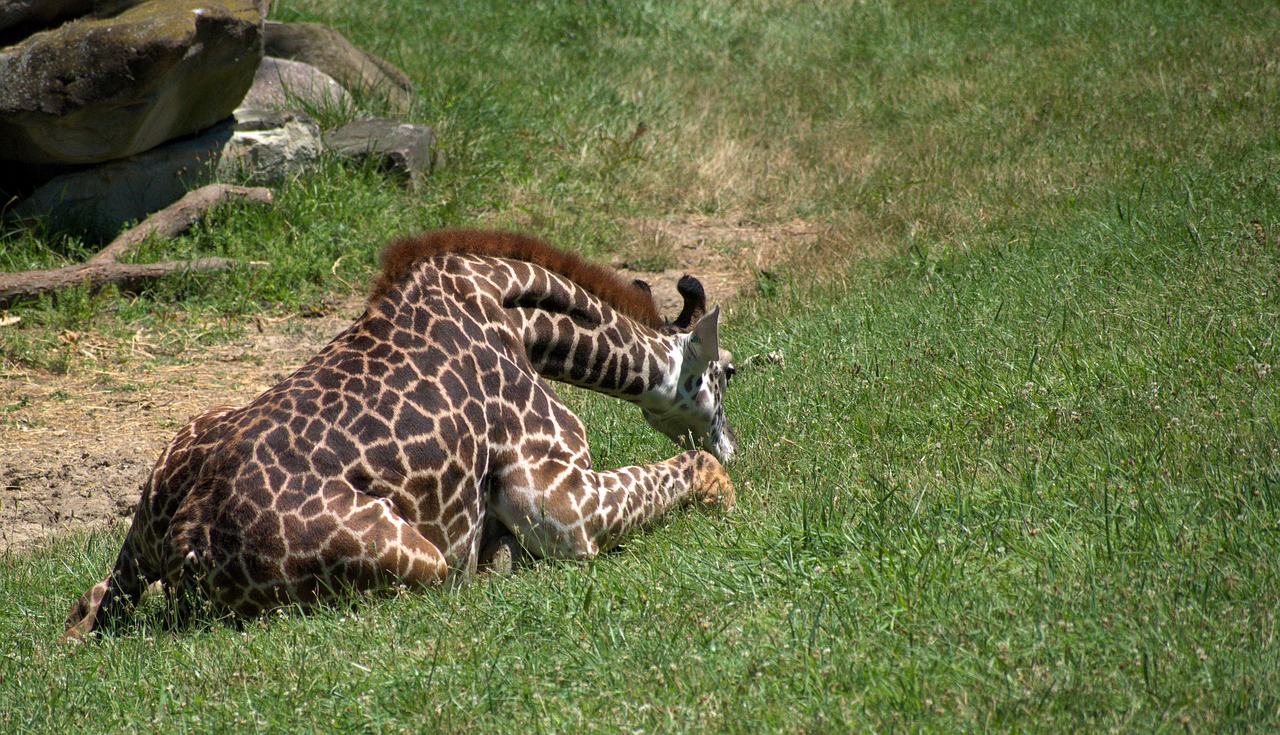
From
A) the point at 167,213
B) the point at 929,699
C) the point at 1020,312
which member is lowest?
the point at 167,213

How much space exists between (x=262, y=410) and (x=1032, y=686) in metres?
3.52

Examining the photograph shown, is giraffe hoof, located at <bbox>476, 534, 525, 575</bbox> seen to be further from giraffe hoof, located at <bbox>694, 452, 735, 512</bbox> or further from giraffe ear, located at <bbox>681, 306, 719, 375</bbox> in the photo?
giraffe ear, located at <bbox>681, 306, 719, 375</bbox>

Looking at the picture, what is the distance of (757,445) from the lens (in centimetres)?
641

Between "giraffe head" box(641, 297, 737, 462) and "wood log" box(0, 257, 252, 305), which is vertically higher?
"giraffe head" box(641, 297, 737, 462)

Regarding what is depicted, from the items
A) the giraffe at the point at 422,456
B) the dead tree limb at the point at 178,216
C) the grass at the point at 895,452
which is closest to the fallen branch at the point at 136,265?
the dead tree limb at the point at 178,216

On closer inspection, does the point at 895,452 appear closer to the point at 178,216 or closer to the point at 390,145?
the point at 178,216

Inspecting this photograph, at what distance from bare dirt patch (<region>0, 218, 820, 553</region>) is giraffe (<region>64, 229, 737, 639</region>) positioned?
83.3 inches

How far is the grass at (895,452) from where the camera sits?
368 cm

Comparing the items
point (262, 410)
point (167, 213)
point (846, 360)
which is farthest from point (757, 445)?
point (167, 213)

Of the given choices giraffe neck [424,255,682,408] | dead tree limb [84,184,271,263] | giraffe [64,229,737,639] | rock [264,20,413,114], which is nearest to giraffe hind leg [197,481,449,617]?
giraffe [64,229,737,639]

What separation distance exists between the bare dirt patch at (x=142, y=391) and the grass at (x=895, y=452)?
419mm

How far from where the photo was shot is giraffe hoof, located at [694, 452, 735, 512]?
582 cm

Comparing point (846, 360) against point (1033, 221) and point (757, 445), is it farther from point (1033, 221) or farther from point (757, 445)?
point (1033, 221)

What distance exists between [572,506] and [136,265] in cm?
648
